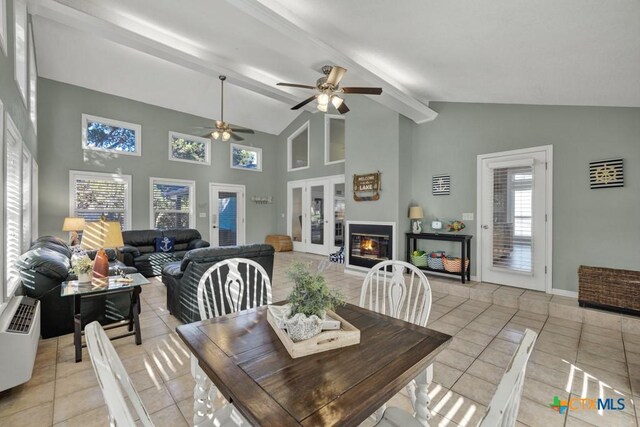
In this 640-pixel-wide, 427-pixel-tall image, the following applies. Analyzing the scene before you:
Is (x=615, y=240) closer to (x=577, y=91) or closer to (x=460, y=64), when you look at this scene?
(x=577, y=91)

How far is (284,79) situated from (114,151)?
421 centimetres

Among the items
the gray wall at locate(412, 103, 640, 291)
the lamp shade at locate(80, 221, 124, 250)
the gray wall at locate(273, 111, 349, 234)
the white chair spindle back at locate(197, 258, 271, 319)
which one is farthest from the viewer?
the gray wall at locate(273, 111, 349, 234)

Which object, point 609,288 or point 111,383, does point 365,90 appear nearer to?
point 111,383

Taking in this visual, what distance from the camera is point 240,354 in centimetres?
117

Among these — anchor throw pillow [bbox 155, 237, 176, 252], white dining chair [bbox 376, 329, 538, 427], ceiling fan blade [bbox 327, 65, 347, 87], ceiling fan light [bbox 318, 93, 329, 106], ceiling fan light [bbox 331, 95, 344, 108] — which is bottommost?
anchor throw pillow [bbox 155, 237, 176, 252]

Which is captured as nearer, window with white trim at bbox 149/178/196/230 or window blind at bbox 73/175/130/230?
window blind at bbox 73/175/130/230

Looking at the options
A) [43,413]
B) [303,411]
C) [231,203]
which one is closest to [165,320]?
[43,413]

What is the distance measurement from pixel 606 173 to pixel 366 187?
3373 mm

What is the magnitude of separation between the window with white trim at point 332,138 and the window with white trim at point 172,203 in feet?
12.0

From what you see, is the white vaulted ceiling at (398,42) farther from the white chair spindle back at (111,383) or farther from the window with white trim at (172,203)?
the white chair spindle back at (111,383)

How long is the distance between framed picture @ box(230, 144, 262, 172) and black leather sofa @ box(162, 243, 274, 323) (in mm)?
5417

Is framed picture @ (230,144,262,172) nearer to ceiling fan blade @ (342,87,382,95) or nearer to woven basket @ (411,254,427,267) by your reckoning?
ceiling fan blade @ (342,87,382,95)

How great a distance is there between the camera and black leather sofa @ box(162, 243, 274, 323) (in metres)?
2.95

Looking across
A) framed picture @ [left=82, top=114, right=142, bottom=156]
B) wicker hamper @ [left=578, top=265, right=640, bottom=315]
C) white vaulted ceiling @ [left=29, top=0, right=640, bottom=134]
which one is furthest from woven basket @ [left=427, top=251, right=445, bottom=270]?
framed picture @ [left=82, top=114, right=142, bottom=156]
